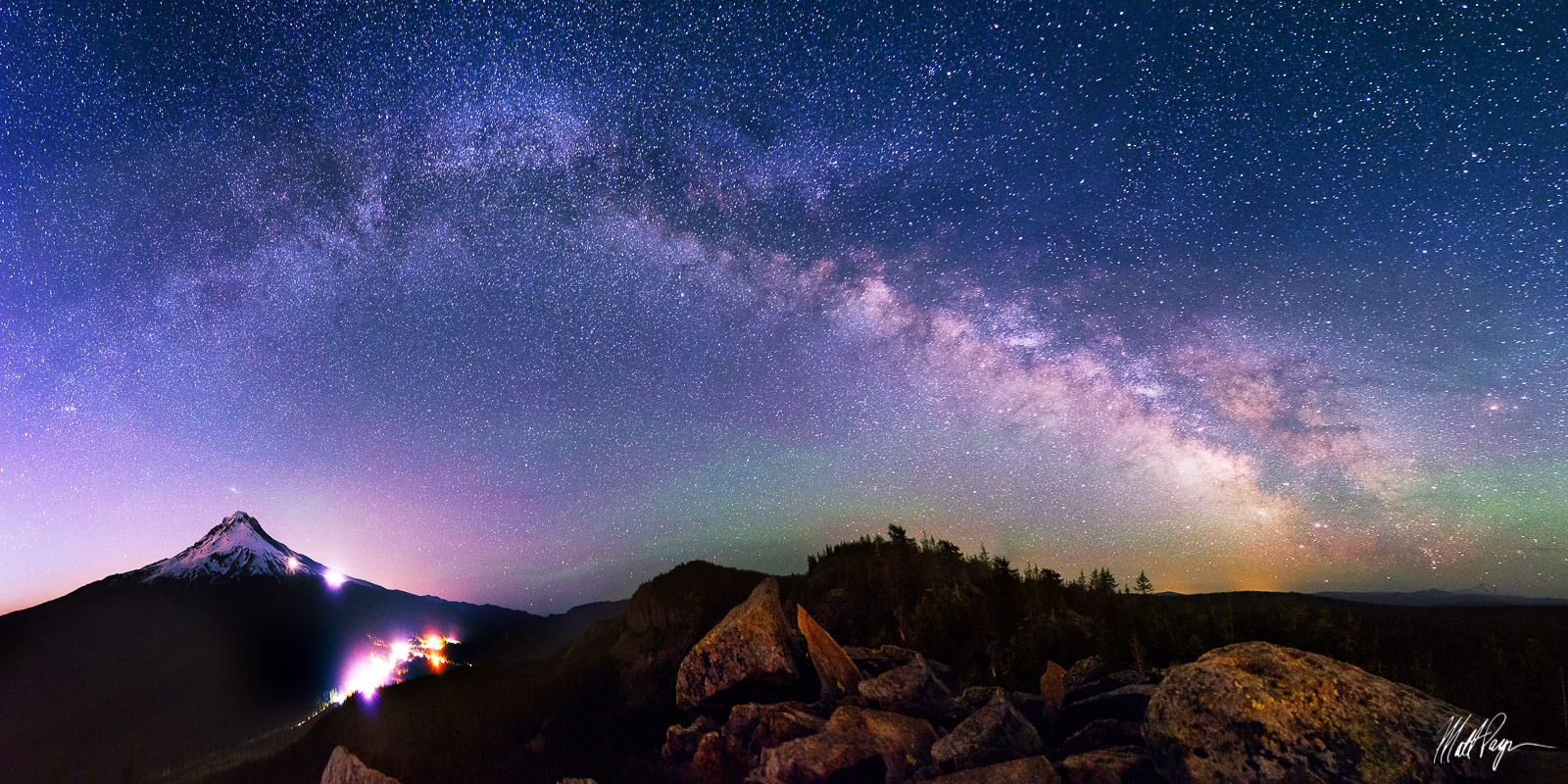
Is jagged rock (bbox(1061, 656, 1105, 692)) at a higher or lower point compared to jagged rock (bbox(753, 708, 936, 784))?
higher

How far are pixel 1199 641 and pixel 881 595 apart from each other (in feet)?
125

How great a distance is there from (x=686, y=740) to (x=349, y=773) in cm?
2471

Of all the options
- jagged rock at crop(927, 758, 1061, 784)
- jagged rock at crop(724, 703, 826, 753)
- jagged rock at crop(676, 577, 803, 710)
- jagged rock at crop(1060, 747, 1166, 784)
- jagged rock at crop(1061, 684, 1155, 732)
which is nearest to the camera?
jagged rock at crop(1060, 747, 1166, 784)

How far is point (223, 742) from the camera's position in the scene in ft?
588

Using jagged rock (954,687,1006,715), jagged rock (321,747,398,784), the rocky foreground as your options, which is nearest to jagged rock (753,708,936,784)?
the rocky foreground

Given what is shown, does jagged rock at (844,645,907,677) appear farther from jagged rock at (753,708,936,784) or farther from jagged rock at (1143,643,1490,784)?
jagged rock at (1143,643,1490,784)

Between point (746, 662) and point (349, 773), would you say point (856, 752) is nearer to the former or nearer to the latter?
point (746, 662)

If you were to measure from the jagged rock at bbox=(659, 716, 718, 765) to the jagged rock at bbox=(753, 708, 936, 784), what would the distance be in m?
7.20

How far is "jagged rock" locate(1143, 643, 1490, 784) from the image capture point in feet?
51.8

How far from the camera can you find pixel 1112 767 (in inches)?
757

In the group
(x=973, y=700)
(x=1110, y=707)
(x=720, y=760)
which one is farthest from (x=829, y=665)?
(x=1110, y=707)

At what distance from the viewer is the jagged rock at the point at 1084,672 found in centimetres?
2810
